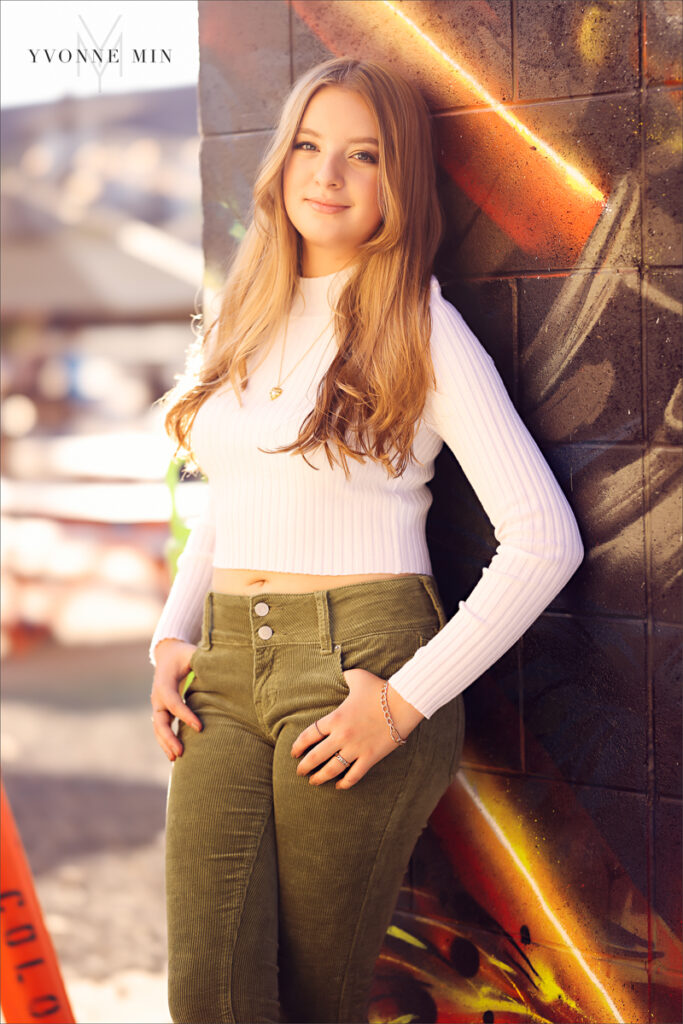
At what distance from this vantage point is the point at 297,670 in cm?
157

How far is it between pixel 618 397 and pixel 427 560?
431 millimetres

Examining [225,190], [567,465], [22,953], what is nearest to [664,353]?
[567,465]

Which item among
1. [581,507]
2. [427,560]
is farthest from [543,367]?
[427,560]

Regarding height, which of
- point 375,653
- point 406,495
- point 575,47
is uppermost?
point 575,47

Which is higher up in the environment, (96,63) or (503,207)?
(96,63)

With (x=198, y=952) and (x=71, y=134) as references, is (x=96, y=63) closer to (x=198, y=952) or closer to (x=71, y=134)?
(x=198, y=952)

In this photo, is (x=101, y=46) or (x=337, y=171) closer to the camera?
(x=337, y=171)

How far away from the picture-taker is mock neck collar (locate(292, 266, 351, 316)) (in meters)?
1.75

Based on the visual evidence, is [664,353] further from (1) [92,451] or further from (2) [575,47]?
(1) [92,451]

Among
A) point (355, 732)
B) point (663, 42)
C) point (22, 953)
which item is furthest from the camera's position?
point (22, 953)

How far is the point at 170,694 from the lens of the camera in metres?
1.77

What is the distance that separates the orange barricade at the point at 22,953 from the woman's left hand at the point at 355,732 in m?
0.80

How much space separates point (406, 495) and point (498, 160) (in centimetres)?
63

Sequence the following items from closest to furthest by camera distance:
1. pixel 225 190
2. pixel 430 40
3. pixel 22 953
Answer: pixel 430 40 < pixel 22 953 < pixel 225 190
